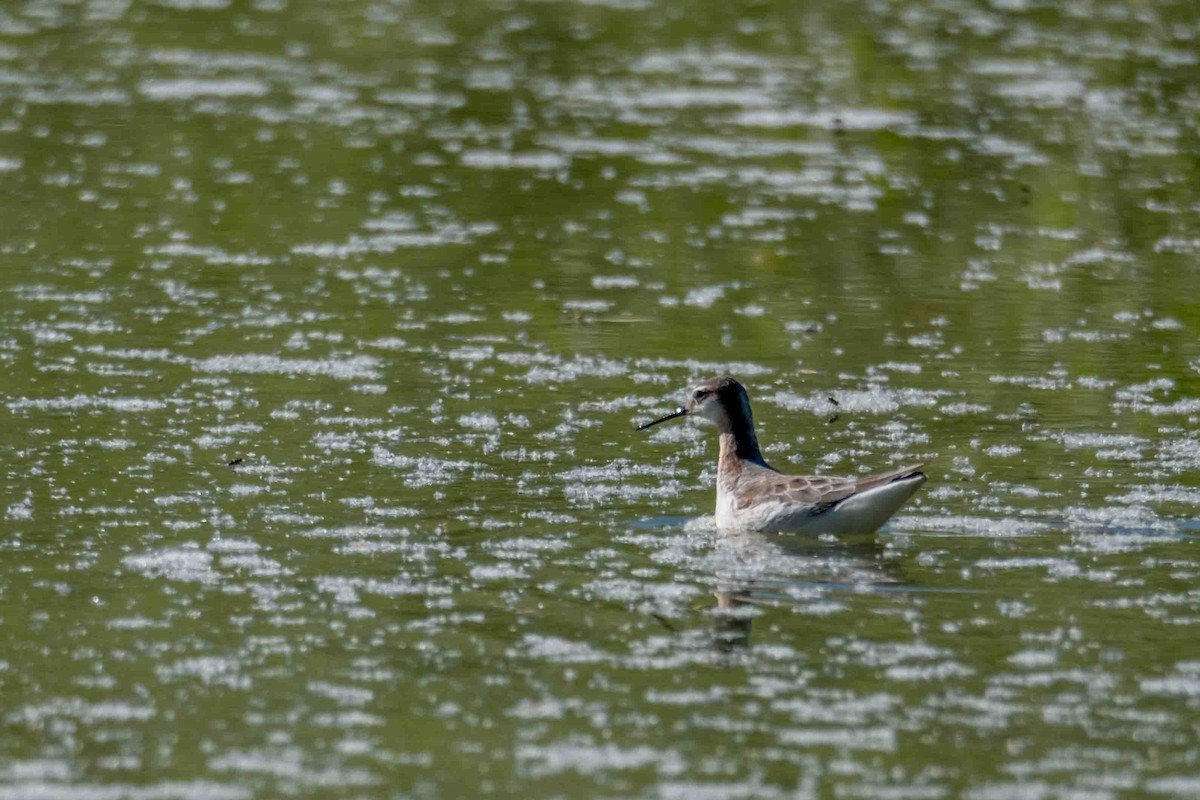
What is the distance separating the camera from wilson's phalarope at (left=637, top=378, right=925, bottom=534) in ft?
39.9

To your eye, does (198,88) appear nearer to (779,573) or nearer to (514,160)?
(514,160)

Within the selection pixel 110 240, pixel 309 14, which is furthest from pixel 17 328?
Answer: pixel 309 14

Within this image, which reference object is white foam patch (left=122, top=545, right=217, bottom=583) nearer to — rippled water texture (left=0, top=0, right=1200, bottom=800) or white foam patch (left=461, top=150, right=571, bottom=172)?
rippled water texture (left=0, top=0, right=1200, bottom=800)

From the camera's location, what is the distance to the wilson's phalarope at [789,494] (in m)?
12.1

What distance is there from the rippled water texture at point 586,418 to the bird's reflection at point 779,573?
5cm

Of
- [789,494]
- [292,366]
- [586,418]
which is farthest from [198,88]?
[789,494]

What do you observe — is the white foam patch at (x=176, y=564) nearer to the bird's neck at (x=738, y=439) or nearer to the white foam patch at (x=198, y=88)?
the bird's neck at (x=738, y=439)

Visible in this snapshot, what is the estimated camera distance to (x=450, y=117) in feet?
91.3

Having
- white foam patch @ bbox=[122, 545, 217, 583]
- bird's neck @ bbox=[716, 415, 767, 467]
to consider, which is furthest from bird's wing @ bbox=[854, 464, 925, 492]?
white foam patch @ bbox=[122, 545, 217, 583]

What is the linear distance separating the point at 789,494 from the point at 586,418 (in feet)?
9.30

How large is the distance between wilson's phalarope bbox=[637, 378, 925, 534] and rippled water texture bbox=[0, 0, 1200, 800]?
23 centimetres

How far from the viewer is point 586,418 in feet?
50.1

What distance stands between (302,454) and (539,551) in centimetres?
272

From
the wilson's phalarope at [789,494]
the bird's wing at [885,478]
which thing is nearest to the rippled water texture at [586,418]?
the wilson's phalarope at [789,494]
